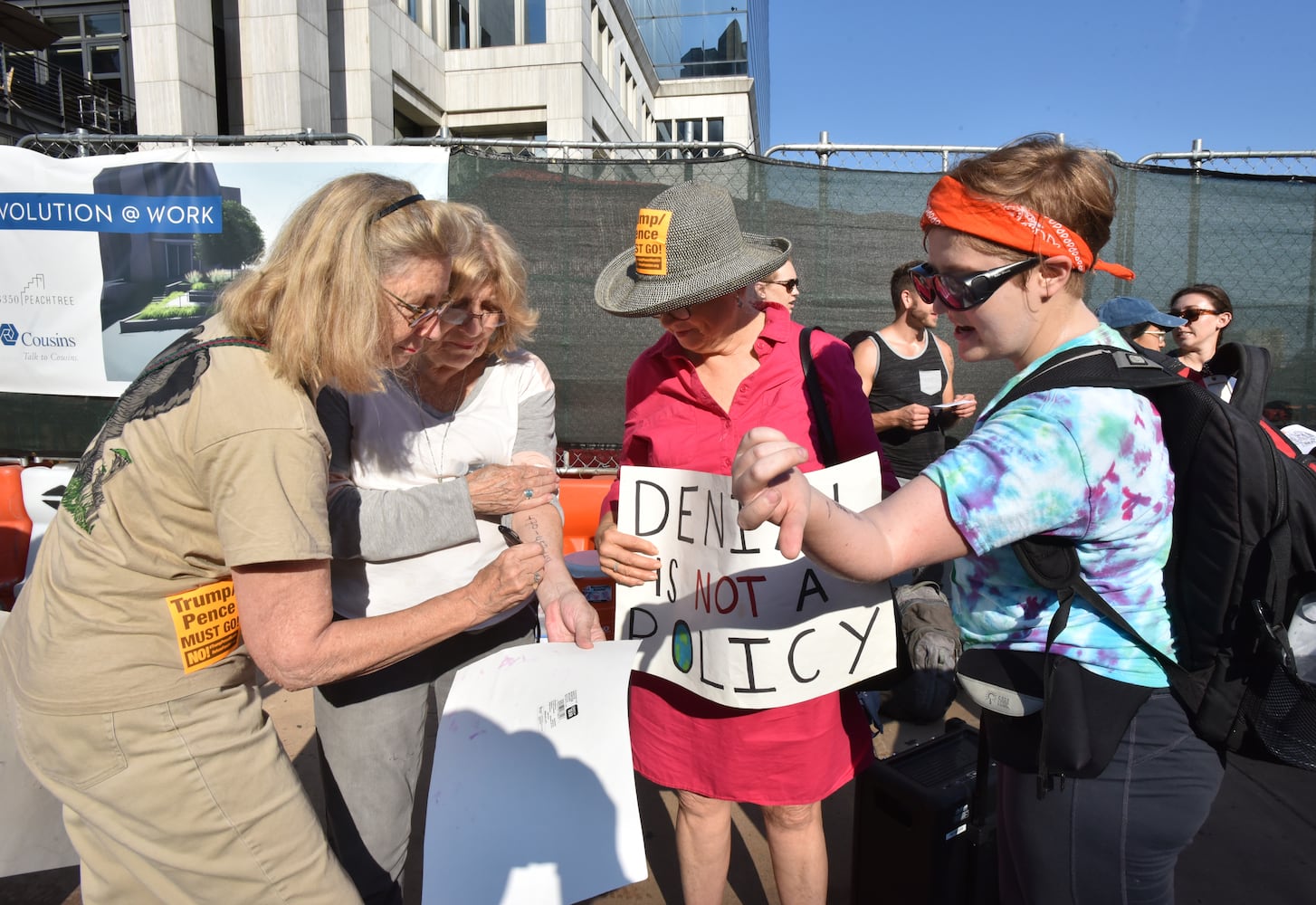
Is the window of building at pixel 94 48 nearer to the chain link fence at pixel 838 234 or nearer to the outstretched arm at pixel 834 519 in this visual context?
the chain link fence at pixel 838 234

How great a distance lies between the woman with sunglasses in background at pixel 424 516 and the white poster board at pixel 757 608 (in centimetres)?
26

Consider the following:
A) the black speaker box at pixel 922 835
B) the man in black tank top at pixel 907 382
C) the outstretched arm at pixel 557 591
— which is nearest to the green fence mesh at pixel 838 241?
the man in black tank top at pixel 907 382

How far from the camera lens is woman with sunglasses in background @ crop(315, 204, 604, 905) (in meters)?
1.88

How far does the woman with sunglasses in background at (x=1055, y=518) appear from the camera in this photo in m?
1.18

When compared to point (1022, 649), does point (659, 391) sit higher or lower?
higher

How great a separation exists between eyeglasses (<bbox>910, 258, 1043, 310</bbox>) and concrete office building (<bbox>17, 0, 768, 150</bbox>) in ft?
30.3

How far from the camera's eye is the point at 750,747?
2027mm

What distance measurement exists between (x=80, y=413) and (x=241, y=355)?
563cm

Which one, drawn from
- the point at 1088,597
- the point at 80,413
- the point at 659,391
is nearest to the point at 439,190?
the point at 80,413

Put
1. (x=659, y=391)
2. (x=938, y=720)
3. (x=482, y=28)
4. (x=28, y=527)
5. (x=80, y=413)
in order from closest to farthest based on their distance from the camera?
1. (x=659, y=391)
2. (x=938, y=720)
3. (x=28, y=527)
4. (x=80, y=413)
5. (x=482, y=28)

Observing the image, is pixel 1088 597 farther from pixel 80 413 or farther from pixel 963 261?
pixel 80 413

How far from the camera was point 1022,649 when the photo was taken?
1383 mm

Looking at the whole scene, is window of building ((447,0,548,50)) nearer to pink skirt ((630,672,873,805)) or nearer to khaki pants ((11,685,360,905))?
pink skirt ((630,672,873,805))

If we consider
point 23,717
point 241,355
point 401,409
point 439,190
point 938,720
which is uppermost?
point 439,190
